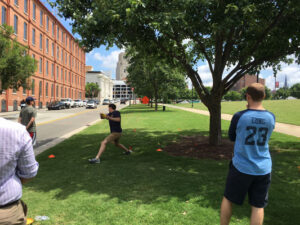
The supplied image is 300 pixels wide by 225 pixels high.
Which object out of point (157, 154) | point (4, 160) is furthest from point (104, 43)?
point (4, 160)

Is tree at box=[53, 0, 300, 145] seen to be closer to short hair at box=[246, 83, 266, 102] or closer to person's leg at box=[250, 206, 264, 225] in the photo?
short hair at box=[246, 83, 266, 102]

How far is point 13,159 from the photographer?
178 centimetres

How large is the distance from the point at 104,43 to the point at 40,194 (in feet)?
14.8

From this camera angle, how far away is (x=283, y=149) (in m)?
8.52

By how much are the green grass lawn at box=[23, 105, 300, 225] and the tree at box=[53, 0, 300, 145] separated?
9.95 feet

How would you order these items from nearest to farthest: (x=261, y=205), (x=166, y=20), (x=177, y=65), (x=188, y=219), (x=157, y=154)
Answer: (x=261, y=205), (x=188, y=219), (x=166, y=20), (x=157, y=154), (x=177, y=65)

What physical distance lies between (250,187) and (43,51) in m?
51.5

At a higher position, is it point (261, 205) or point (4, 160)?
point (4, 160)

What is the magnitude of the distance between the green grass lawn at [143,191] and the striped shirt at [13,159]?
186cm

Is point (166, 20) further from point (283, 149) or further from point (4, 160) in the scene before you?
point (283, 149)

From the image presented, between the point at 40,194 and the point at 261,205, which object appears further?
the point at 40,194

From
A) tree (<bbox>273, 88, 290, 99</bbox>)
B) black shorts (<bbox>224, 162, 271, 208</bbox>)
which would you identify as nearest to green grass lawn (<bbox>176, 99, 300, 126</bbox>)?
black shorts (<bbox>224, 162, 271, 208</bbox>)

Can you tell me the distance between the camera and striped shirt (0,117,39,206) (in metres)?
1.74

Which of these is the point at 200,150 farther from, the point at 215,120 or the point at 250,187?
the point at 250,187
